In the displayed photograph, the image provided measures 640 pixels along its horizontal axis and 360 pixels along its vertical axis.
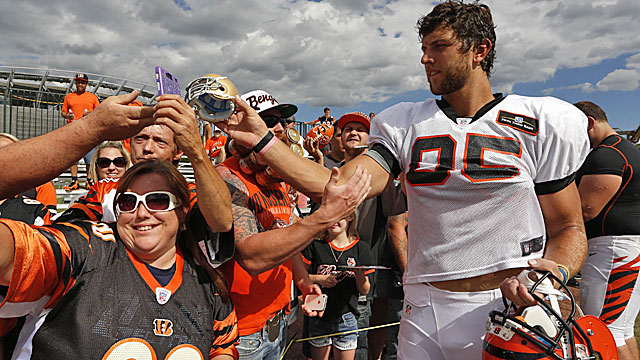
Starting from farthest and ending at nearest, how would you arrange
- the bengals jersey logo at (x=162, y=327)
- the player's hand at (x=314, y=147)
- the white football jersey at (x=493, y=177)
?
the player's hand at (x=314, y=147), the white football jersey at (x=493, y=177), the bengals jersey logo at (x=162, y=327)

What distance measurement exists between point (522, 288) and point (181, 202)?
163 centimetres

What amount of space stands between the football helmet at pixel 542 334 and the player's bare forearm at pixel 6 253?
1.91 metres

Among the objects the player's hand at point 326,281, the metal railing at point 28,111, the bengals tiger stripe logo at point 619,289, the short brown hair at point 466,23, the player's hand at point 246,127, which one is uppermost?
the metal railing at point 28,111

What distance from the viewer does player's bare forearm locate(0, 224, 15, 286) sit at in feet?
4.55

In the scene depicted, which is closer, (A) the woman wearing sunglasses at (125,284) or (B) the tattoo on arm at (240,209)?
(A) the woman wearing sunglasses at (125,284)

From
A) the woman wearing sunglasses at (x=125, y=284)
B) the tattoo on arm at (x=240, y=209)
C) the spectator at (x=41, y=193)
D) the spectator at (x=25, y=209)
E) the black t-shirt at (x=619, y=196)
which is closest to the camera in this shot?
the woman wearing sunglasses at (x=125, y=284)

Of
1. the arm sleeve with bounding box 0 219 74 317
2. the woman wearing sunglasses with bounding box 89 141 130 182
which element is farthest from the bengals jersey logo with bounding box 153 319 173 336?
the woman wearing sunglasses with bounding box 89 141 130 182

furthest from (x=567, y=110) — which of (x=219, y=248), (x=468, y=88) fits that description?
(x=219, y=248)

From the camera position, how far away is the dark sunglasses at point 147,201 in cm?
193

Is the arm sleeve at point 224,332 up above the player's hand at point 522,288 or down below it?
below

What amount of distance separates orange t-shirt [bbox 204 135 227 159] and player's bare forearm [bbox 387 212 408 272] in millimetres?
5295

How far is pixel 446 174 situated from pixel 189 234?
4.57 ft

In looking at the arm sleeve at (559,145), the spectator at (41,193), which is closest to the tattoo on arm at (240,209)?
the arm sleeve at (559,145)

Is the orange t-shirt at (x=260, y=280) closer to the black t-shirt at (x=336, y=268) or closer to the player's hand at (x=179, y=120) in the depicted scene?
the player's hand at (x=179, y=120)
